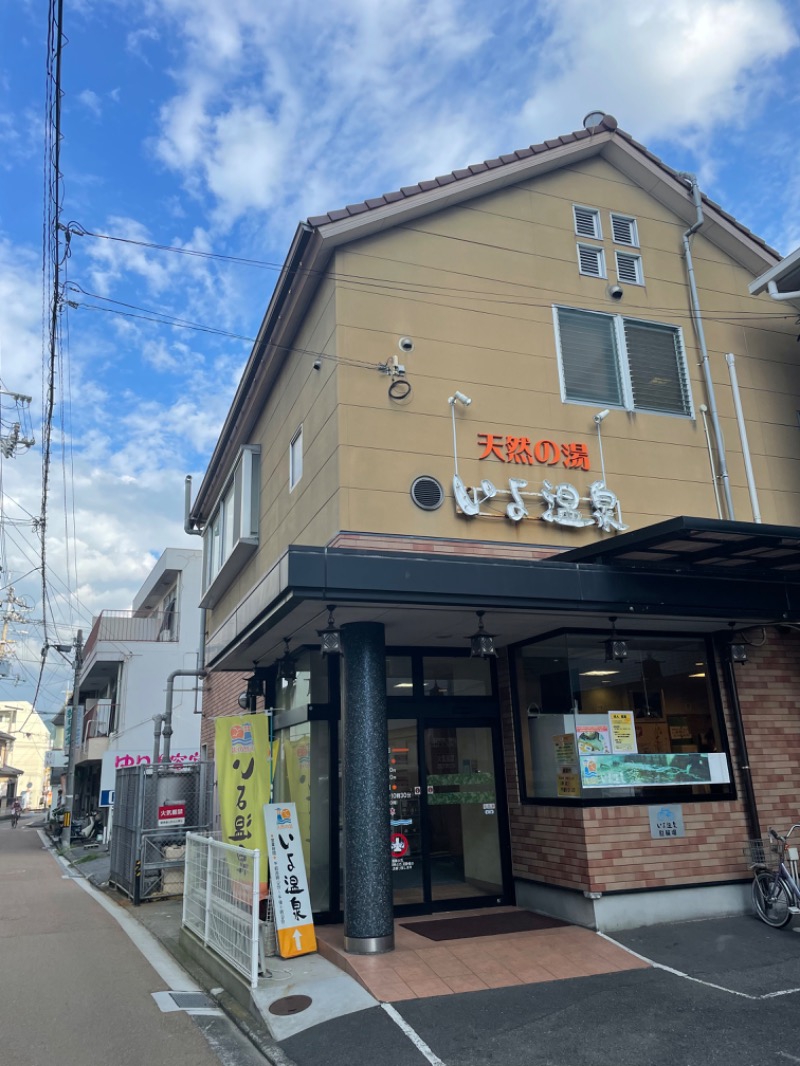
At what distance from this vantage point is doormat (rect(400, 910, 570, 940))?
327 inches

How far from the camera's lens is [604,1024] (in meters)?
5.79

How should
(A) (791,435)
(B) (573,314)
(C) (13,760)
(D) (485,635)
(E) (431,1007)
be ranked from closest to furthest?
(E) (431,1007) → (D) (485,635) → (B) (573,314) → (A) (791,435) → (C) (13,760)

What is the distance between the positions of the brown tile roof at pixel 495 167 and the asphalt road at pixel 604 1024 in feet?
26.2

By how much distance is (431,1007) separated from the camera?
6168 millimetres

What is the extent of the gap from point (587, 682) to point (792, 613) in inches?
101

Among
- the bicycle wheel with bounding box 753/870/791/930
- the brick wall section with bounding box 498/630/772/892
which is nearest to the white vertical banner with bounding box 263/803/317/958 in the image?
the brick wall section with bounding box 498/630/772/892

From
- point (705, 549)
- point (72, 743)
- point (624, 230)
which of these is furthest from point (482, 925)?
point (72, 743)

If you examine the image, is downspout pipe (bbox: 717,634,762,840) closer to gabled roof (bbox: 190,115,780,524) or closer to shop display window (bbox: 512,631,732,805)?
shop display window (bbox: 512,631,732,805)

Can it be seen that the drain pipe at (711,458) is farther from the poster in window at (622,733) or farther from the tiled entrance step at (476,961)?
the tiled entrance step at (476,961)

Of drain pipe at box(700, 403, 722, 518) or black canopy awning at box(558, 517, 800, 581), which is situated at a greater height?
drain pipe at box(700, 403, 722, 518)

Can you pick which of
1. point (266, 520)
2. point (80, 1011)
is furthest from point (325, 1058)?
point (266, 520)

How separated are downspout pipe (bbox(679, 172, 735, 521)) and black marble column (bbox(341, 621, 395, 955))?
5.31m

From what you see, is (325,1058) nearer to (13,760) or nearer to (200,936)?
(200,936)

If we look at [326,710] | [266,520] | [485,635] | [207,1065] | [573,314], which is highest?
[573,314]
